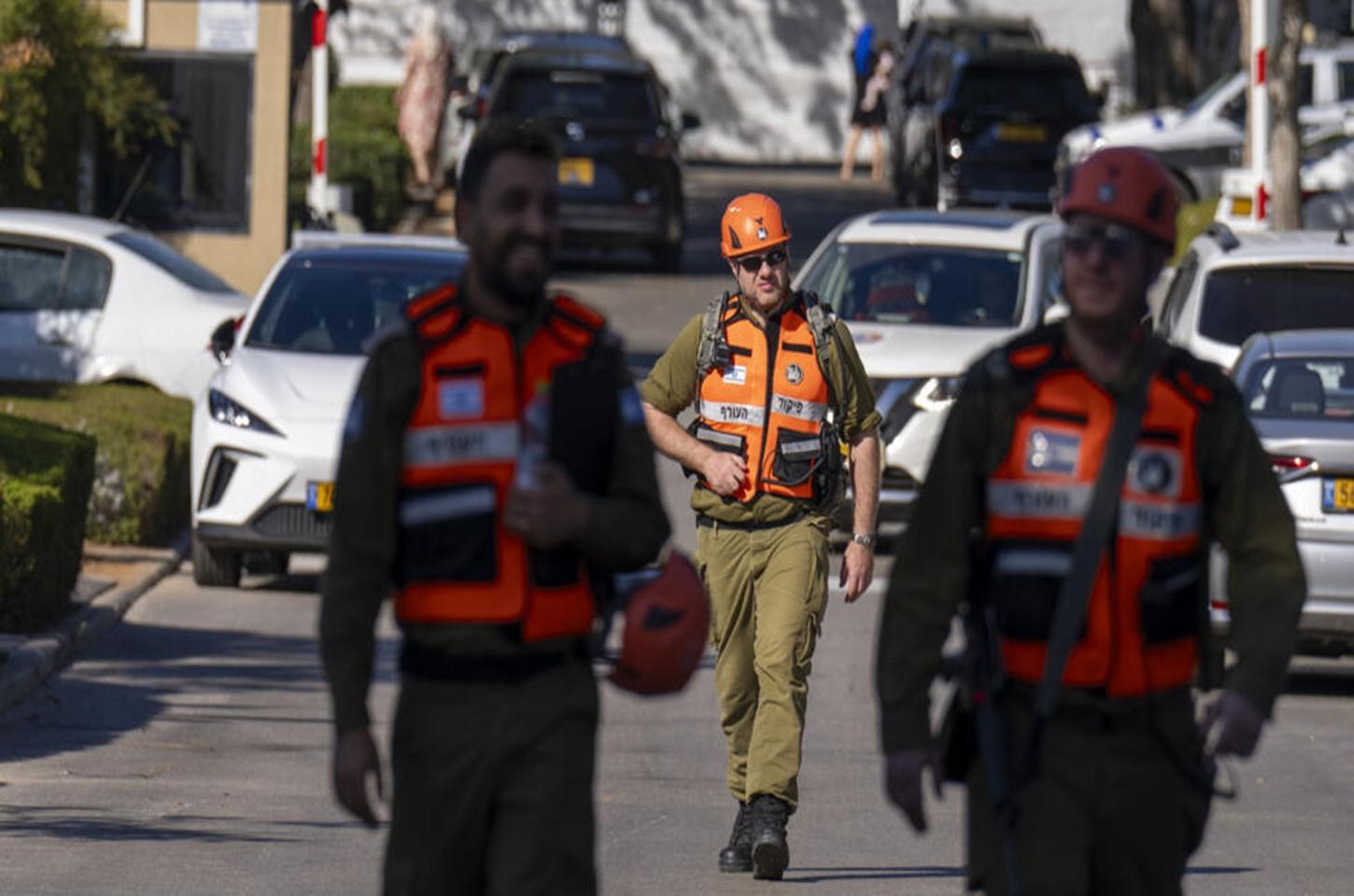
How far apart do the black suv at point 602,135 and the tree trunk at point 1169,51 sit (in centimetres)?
1107

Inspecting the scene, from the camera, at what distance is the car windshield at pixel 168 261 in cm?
1808

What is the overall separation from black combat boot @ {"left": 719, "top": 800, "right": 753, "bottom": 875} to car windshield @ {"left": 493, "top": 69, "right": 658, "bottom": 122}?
1922 centimetres

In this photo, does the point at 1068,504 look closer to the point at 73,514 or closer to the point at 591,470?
the point at 591,470

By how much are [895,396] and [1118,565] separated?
11.4 m

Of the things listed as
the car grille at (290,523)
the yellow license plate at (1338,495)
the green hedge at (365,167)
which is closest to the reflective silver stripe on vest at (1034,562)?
the yellow license plate at (1338,495)

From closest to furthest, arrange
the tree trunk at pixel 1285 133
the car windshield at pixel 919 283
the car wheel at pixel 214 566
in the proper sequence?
the car wheel at pixel 214 566
the car windshield at pixel 919 283
the tree trunk at pixel 1285 133

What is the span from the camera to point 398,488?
4.96m

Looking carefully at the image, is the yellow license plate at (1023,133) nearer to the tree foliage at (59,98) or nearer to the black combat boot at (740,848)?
the tree foliage at (59,98)

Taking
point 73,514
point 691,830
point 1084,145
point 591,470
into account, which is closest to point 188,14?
point 1084,145

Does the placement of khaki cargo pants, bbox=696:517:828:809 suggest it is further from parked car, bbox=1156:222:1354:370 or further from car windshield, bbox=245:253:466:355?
parked car, bbox=1156:222:1354:370

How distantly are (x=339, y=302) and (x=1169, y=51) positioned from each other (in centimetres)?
2378

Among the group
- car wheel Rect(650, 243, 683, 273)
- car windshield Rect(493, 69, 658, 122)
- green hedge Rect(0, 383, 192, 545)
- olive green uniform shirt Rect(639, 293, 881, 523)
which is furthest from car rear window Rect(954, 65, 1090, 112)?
olive green uniform shirt Rect(639, 293, 881, 523)

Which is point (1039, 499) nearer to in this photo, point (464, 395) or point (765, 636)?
point (464, 395)

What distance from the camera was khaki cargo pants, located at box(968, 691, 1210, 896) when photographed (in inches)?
193
